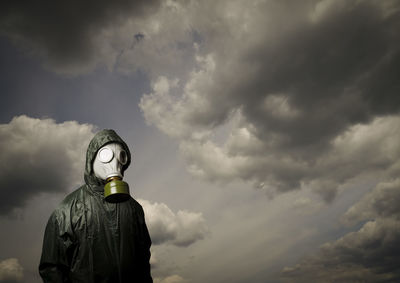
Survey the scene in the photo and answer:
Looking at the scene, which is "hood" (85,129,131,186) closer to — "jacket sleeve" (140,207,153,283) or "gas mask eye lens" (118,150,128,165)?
"gas mask eye lens" (118,150,128,165)

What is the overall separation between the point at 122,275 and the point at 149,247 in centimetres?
112

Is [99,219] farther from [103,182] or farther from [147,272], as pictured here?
[147,272]

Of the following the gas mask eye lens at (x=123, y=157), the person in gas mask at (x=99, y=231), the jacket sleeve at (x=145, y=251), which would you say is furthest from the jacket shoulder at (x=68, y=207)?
the jacket sleeve at (x=145, y=251)

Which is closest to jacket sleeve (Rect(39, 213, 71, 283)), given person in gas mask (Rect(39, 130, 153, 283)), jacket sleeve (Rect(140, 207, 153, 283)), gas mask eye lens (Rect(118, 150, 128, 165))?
person in gas mask (Rect(39, 130, 153, 283))

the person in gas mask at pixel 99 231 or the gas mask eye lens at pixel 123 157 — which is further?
the gas mask eye lens at pixel 123 157

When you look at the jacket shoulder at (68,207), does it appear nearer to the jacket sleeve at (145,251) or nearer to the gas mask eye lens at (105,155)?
the gas mask eye lens at (105,155)

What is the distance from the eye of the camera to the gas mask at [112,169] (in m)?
4.89

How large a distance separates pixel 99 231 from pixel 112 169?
3.67 ft

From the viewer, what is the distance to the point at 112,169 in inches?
209

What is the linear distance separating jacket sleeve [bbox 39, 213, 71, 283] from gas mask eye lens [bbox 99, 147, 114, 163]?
136 centimetres

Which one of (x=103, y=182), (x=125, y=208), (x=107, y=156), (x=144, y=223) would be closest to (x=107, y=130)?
(x=107, y=156)

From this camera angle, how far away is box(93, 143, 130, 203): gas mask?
16.1ft

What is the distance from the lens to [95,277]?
15.2 ft

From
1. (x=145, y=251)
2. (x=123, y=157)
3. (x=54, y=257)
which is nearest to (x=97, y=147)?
(x=123, y=157)
